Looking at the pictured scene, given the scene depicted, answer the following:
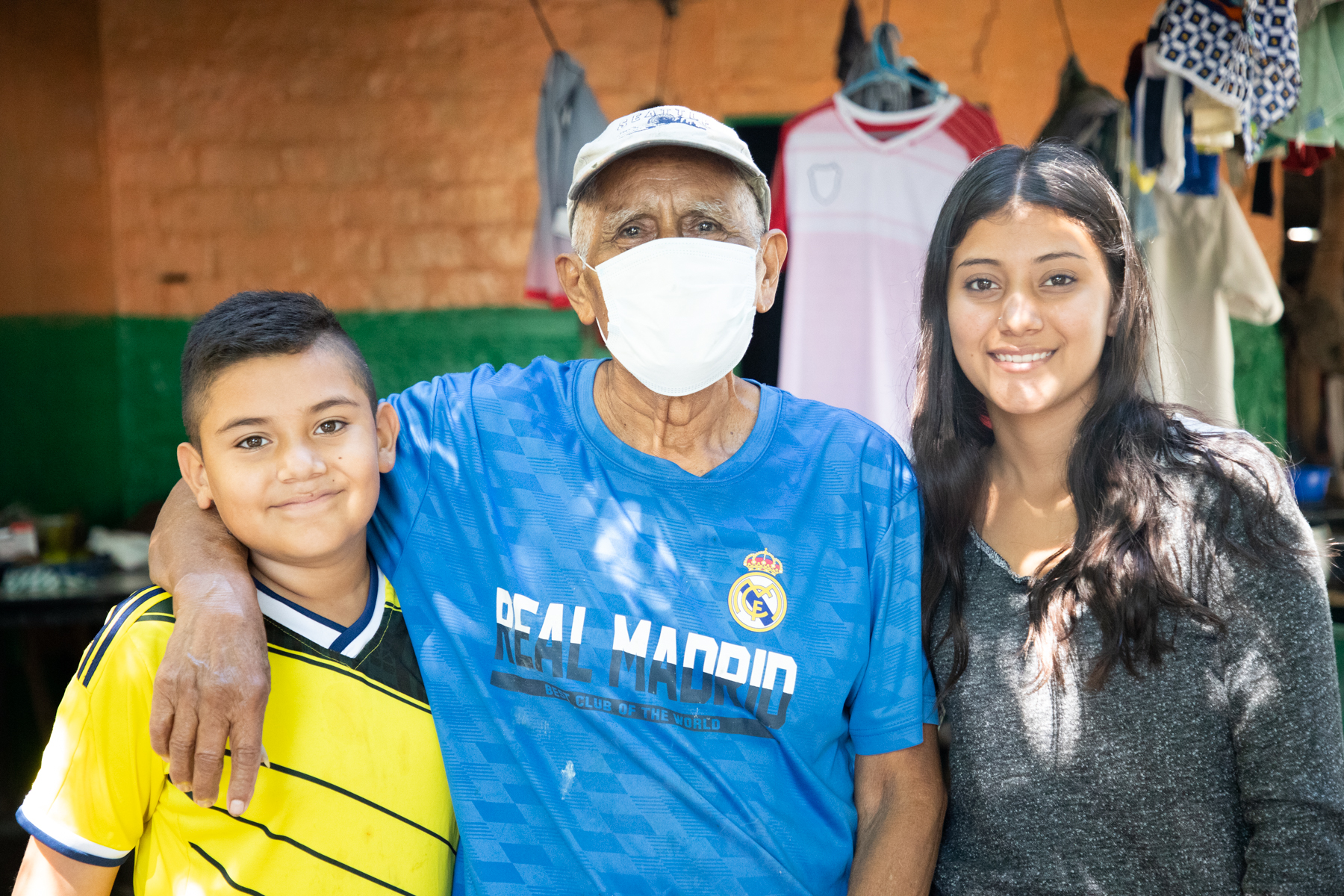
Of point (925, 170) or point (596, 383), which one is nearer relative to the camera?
point (596, 383)

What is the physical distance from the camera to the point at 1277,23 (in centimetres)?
291

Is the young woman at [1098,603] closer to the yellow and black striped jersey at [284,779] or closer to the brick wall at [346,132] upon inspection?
the yellow and black striped jersey at [284,779]

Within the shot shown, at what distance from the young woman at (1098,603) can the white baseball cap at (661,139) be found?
0.45 m

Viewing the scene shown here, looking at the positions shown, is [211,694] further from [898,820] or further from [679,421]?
[898,820]

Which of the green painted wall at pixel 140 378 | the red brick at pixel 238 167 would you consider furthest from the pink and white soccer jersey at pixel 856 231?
the red brick at pixel 238 167

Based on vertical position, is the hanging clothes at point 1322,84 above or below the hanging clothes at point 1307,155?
above

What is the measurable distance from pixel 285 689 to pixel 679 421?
2.57 ft

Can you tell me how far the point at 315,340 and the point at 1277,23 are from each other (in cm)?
296

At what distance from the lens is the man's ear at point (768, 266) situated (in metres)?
1.84

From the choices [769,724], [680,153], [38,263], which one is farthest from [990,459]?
Answer: [38,263]

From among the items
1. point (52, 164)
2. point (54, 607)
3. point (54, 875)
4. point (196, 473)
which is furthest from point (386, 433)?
point (52, 164)

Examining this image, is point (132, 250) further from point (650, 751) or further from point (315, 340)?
point (650, 751)

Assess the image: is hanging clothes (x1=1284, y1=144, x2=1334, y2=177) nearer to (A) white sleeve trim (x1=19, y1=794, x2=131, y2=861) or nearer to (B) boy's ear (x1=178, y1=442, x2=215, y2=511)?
(B) boy's ear (x1=178, y1=442, x2=215, y2=511)

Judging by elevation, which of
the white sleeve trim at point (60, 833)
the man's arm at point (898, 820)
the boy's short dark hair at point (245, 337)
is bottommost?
the man's arm at point (898, 820)
